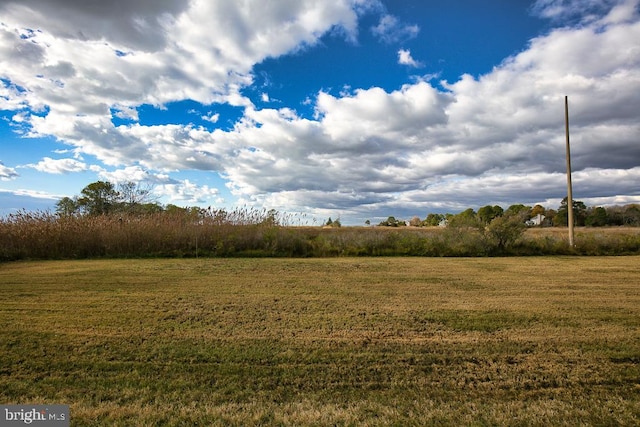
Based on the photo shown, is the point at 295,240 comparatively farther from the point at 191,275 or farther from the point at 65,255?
the point at 65,255

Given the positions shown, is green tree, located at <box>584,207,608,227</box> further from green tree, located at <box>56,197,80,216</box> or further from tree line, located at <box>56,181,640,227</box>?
green tree, located at <box>56,197,80,216</box>

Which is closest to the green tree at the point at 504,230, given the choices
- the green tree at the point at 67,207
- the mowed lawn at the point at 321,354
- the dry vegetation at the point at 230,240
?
→ the dry vegetation at the point at 230,240

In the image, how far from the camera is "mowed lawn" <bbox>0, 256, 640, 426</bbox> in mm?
2959

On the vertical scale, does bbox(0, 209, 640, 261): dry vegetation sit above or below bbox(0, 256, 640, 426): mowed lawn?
above

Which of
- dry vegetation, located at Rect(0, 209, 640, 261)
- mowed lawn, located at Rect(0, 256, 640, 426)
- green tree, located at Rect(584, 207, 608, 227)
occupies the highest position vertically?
green tree, located at Rect(584, 207, 608, 227)

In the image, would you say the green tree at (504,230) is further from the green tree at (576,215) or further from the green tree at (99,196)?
the green tree at (576,215)

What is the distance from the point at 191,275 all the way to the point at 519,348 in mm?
7820

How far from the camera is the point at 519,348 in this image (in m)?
4.31

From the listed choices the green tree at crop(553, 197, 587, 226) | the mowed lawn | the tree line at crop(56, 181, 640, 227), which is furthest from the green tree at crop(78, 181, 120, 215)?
the green tree at crop(553, 197, 587, 226)

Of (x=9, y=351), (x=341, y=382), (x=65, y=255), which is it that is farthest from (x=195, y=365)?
(x=65, y=255)

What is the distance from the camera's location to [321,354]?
4.07 meters

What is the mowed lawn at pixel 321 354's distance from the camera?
2.96 meters

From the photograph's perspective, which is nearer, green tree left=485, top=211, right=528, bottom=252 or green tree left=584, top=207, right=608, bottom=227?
green tree left=485, top=211, right=528, bottom=252

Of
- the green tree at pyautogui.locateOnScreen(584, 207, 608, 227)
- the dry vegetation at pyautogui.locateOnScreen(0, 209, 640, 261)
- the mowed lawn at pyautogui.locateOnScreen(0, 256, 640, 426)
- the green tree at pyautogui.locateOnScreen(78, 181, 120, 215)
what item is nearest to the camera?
the mowed lawn at pyautogui.locateOnScreen(0, 256, 640, 426)
